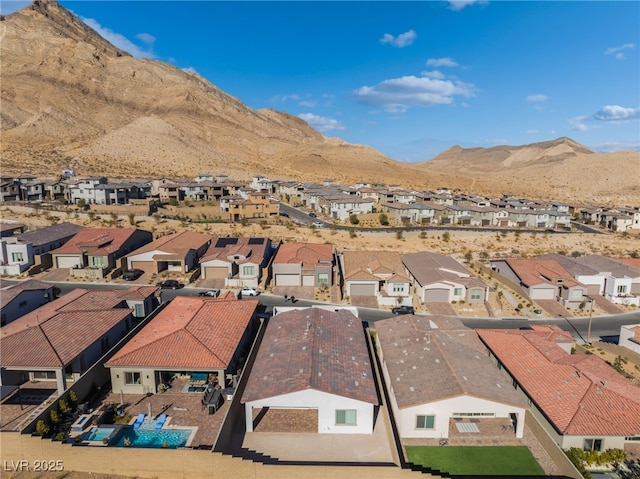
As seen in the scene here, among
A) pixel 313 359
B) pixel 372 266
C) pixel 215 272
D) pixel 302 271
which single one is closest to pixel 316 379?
pixel 313 359

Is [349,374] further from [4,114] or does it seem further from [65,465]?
[4,114]

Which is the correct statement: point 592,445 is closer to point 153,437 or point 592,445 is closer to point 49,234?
point 153,437

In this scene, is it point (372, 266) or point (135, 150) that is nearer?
point (372, 266)

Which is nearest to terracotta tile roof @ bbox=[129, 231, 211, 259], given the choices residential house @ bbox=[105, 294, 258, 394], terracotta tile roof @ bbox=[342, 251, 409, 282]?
terracotta tile roof @ bbox=[342, 251, 409, 282]

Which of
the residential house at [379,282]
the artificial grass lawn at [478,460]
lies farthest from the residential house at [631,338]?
the residential house at [379,282]

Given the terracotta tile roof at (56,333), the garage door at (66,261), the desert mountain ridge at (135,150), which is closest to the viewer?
the terracotta tile roof at (56,333)

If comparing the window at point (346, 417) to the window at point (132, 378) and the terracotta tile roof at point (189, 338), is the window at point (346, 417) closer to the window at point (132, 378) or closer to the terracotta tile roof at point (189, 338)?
the terracotta tile roof at point (189, 338)
